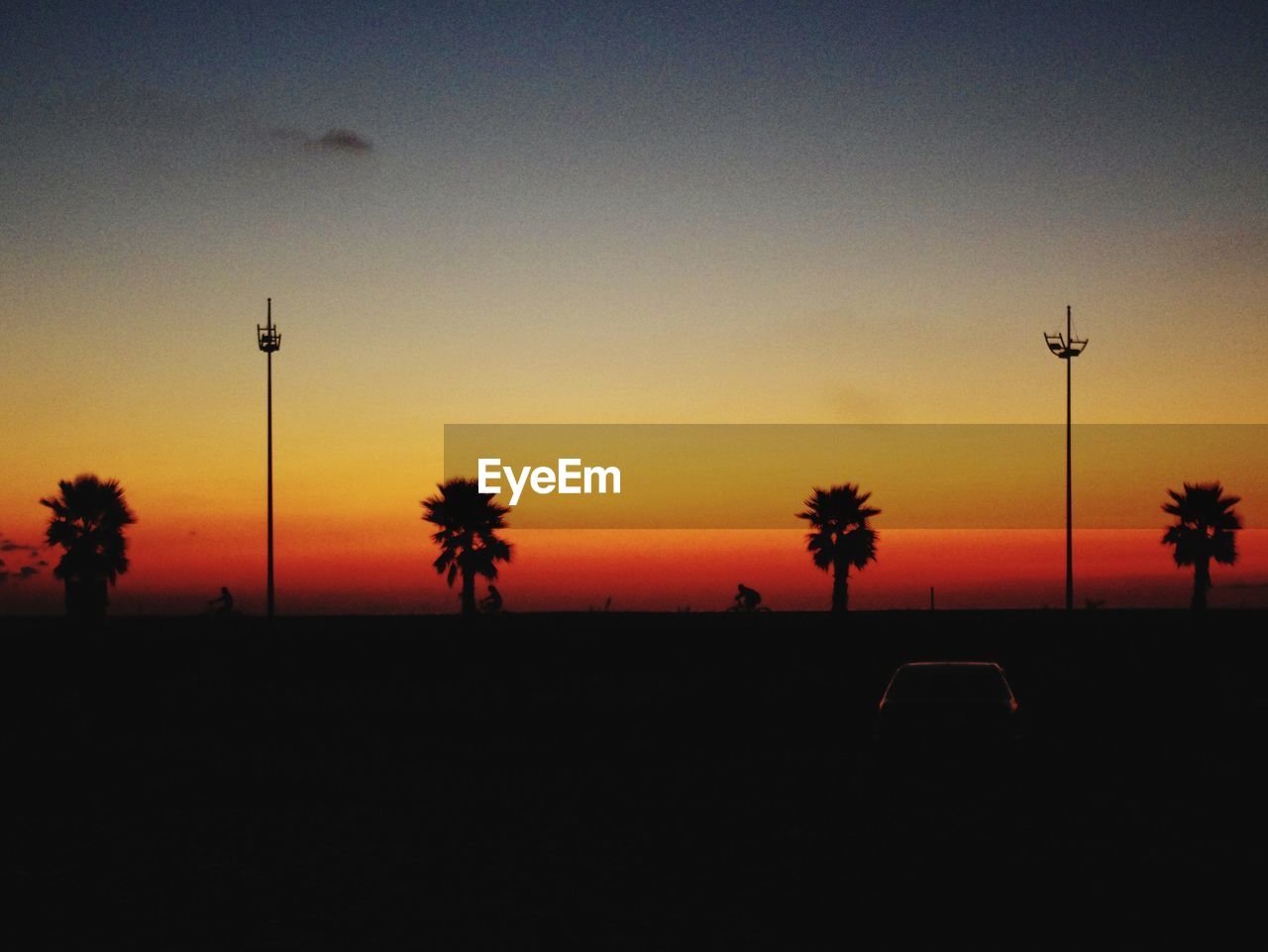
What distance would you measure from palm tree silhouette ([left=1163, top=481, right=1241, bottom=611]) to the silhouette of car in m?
48.7

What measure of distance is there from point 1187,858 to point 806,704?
75.9 ft

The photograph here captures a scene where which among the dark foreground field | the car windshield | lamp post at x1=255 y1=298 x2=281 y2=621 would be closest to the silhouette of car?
the car windshield

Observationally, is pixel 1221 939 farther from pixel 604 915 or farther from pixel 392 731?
pixel 392 731

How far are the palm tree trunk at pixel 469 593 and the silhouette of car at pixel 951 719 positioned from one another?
139 ft

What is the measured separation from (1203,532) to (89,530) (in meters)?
44.8

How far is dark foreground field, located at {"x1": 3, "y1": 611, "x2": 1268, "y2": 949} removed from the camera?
9.51m

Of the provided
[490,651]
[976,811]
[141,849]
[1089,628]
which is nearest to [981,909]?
[976,811]

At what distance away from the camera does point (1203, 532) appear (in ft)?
207

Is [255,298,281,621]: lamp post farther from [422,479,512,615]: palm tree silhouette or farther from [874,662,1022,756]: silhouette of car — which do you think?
[874,662,1022,756]: silhouette of car

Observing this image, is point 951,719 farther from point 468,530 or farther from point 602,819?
point 468,530

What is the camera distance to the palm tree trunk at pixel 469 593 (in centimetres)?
5900

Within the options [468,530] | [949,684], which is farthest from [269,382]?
[949,684]

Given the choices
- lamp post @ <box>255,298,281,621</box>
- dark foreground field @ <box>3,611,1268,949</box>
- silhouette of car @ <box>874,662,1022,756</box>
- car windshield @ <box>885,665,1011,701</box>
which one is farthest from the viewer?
lamp post @ <box>255,298,281,621</box>

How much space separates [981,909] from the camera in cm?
957
